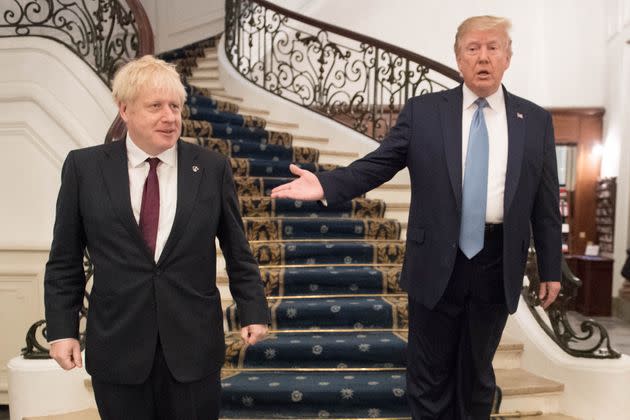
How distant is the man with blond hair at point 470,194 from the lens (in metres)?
1.62

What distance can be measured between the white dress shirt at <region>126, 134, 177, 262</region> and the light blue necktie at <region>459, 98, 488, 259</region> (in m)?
0.86

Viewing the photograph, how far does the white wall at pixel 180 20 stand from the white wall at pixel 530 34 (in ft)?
3.64

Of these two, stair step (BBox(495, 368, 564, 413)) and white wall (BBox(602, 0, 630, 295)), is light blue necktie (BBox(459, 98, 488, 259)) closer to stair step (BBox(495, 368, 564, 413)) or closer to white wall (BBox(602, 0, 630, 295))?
stair step (BBox(495, 368, 564, 413))

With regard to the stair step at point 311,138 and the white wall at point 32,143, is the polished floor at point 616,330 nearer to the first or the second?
the stair step at point 311,138

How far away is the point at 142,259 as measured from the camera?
1.34 m

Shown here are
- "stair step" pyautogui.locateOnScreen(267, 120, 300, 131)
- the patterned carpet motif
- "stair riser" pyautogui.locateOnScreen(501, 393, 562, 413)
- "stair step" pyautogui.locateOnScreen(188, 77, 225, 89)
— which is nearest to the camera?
"stair riser" pyautogui.locateOnScreen(501, 393, 562, 413)

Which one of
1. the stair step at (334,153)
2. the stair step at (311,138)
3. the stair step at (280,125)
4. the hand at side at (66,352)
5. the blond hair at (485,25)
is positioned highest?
the stair step at (280,125)

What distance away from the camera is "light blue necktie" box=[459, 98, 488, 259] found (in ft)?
5.35

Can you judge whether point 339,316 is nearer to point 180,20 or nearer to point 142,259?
point 142,259

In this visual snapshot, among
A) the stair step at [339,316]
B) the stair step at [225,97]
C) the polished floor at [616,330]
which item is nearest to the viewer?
the stair step at [339,316]

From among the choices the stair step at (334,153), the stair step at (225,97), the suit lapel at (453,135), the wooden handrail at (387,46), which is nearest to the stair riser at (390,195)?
the stair step at (334,153)

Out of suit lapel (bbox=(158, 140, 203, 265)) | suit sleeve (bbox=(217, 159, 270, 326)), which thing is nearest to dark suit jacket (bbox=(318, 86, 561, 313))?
suit sleeve (bbox=(217, 159, 270, 326))

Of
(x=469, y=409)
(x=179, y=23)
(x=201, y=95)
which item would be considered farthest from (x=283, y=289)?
(x=179, y=23)

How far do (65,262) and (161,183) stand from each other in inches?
12.6
